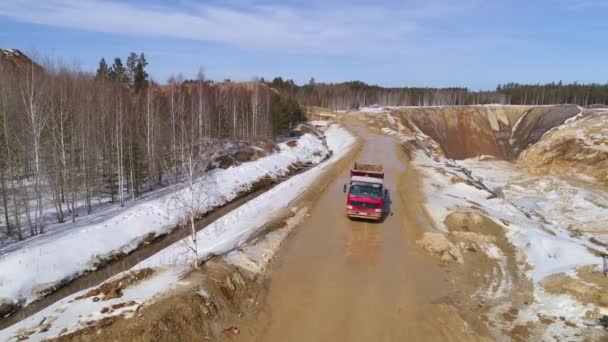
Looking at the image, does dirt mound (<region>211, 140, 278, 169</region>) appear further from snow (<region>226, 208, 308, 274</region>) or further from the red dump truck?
snow (<region>226, 208, 308, 274</region>)

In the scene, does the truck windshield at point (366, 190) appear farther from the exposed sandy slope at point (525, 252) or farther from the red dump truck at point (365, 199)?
the exposed sandy slope at point (525, 252)

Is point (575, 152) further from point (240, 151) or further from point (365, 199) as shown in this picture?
point (365, 199)

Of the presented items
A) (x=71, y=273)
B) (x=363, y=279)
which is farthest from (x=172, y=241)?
(x=363, y=279)

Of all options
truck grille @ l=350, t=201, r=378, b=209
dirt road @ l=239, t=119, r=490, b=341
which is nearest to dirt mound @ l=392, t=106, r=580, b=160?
truck grille @ l=350, t=201, r=378, b=209

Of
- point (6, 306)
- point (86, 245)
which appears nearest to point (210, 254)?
point (6, 306)

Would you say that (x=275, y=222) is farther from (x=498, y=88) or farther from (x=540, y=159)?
(x=498, y=88)

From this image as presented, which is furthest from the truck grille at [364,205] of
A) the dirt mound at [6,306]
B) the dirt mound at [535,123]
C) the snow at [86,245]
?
the dirt mound at [535,123]
